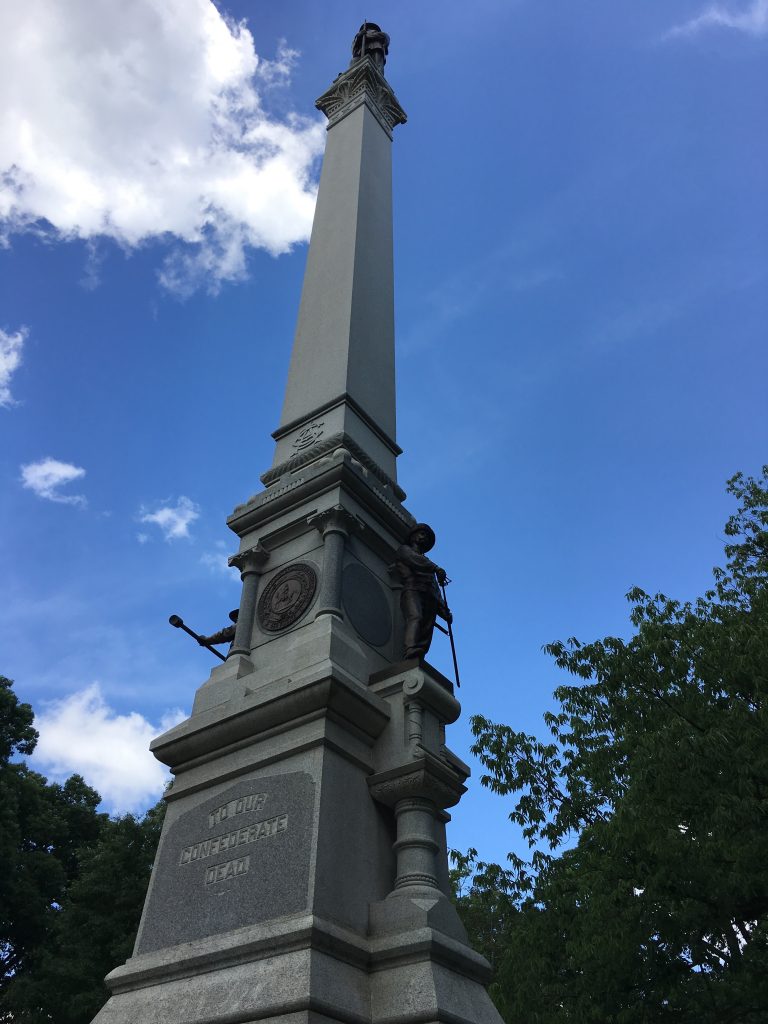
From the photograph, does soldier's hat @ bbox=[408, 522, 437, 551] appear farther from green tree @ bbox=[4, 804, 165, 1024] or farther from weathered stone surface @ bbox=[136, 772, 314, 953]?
green tree @ bbox=[4, 804, 165, 1024]

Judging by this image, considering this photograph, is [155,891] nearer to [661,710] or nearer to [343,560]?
[343,560]

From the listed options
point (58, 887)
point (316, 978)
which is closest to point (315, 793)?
point (316, 978)

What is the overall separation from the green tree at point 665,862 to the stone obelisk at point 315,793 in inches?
149

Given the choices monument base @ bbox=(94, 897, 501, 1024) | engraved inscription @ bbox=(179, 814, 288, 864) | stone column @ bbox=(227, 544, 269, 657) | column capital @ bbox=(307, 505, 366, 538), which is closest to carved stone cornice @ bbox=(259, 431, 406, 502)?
column capital @ bbox=(307, 505, 366, 538)

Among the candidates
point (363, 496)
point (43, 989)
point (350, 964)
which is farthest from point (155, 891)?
point (43, 989)

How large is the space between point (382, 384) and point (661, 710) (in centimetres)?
621

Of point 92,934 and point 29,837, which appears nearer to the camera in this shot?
point 92,934

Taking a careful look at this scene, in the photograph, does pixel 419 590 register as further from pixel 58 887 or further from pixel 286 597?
pixel 58 887

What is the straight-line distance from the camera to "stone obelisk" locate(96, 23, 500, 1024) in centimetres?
576

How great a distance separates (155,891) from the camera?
23.5ft

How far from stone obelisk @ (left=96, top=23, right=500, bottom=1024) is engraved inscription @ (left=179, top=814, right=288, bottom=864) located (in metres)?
0.01

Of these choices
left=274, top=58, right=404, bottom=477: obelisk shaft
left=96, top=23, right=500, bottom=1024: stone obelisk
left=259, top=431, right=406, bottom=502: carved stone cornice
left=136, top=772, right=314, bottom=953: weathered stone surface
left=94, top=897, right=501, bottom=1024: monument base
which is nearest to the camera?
left=94, top=897, right=501, bottom=1024: monument base

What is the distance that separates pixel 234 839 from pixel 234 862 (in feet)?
0.68

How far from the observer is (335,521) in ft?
27.9
